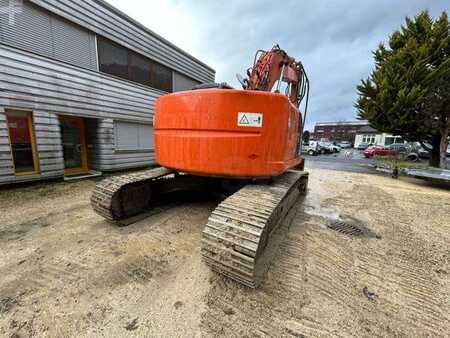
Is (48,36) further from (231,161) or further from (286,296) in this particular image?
(286,296)

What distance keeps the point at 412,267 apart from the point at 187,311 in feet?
8.45

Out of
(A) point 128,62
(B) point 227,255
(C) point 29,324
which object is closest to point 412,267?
(B) point 227,255

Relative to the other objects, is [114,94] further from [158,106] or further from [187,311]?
[187,311]

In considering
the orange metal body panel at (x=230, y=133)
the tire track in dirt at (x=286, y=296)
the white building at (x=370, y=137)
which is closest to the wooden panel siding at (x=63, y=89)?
the orange metal body panel at (x=230, y=133)

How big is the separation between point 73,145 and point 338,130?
61.2 m

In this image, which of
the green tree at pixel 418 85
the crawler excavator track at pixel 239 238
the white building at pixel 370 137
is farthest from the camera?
the white building at pixel 370 137

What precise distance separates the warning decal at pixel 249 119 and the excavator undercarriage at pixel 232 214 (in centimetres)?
83

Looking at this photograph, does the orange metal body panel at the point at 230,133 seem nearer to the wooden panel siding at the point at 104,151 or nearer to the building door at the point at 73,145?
the wooden panel siding at the point at 104,151

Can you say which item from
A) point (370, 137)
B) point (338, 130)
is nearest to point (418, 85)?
point (370, 137)

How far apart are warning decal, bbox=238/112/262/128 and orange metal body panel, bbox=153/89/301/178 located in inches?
1.4

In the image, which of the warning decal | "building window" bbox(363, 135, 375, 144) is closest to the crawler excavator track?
the warning decal

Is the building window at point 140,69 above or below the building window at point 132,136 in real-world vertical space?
above

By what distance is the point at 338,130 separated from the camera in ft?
181

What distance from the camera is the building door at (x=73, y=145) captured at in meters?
6.23
